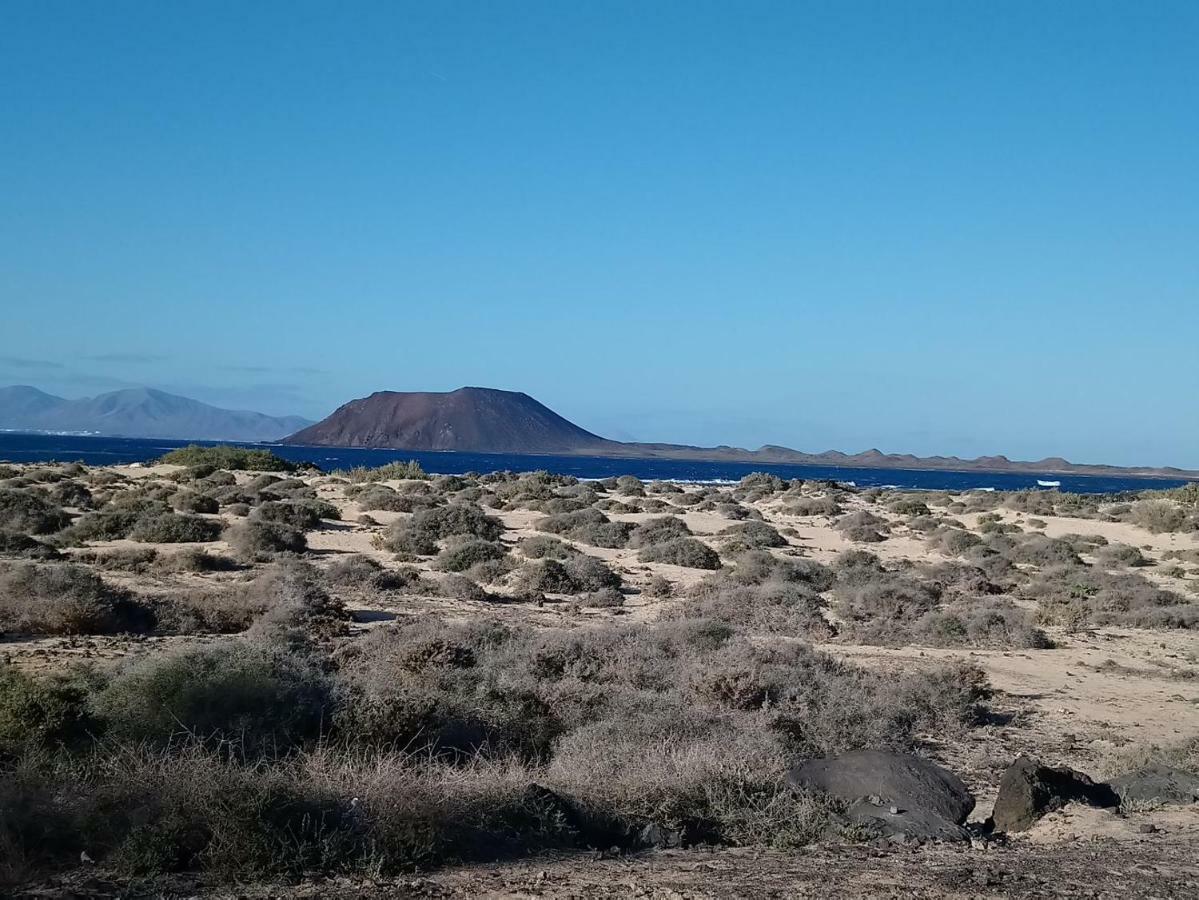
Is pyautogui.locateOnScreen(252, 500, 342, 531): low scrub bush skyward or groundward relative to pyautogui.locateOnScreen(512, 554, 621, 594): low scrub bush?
skyward

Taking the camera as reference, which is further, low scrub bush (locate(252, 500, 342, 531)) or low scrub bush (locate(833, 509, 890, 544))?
low scrub bush (locate(833, 509, 890, 544))

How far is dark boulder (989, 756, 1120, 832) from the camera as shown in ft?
25.5

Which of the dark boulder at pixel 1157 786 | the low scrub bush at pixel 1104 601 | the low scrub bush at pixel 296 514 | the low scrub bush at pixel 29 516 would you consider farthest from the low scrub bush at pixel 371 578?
the dark boulder at pixel 1157 786

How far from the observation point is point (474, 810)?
265 inches

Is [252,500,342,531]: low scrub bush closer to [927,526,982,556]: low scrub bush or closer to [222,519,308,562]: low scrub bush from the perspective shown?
[222,519,308,562]: low scrub bush

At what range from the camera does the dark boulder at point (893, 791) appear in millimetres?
7449

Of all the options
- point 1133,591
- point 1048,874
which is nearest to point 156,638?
point 1048,874

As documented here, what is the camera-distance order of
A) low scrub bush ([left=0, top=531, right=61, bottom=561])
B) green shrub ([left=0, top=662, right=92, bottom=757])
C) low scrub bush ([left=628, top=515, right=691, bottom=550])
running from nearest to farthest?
green shrub ([left=0, top=662, right=92, bottom=757])
low scrub bush ([left=0, top=531, right=61, bottom=561])
low scrub bush ([left=628, top=515, right=691, bottom=550])

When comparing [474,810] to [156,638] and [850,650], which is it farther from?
[850,650]

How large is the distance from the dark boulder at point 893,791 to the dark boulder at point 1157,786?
1.50m

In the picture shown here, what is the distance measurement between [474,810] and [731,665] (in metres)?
4.99

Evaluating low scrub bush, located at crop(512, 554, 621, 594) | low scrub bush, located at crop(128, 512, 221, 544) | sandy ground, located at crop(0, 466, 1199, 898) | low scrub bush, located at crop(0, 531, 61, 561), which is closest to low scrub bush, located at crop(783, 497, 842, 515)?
sandy ground, located at crop(0, 466, 1199, 898)

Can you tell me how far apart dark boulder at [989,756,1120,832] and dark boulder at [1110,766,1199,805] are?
16cm

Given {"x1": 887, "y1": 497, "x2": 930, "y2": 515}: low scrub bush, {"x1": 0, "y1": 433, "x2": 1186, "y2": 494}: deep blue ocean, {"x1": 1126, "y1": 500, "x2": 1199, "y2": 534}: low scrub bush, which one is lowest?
{"x1": 0, "y1": 433, "x2": 1186, "y2": 494}: deep blue ocean
